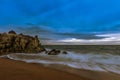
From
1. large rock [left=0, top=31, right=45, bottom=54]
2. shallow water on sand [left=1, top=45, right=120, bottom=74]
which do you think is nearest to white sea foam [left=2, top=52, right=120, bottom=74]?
shallow water on sand [left=1, top=45, right=120, bottom=74]

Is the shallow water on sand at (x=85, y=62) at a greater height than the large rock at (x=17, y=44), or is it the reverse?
the large rock at (x=17, y=44)

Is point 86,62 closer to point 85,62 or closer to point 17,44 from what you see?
point 85,62

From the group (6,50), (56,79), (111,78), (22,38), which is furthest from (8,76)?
(22,38)

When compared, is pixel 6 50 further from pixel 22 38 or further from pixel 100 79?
pixel 100 79

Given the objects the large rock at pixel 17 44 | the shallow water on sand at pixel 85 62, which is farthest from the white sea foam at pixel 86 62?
the large rock at pixel 17 44

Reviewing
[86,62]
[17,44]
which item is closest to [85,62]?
[86,62]

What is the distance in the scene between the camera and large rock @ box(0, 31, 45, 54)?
26122 millimetres

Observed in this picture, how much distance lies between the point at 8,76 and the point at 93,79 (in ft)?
8.91

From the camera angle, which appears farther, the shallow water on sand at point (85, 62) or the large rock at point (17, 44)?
the large rock at point (17, 44)

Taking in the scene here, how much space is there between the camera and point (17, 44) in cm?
2770

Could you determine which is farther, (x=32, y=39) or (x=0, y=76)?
(x=32, y=39)

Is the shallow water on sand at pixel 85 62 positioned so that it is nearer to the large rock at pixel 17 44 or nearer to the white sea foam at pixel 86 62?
the white sea foam at pixel 86 62

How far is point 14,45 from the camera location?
27047 millimetres

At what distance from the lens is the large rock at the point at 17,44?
85.7ft
